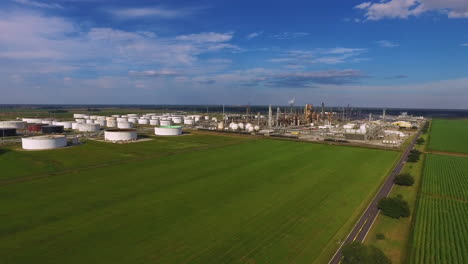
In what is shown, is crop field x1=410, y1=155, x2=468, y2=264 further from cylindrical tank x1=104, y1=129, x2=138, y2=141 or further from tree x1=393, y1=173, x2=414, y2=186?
cylindrical tank x1=104, y1=129, x2=138, y2=141

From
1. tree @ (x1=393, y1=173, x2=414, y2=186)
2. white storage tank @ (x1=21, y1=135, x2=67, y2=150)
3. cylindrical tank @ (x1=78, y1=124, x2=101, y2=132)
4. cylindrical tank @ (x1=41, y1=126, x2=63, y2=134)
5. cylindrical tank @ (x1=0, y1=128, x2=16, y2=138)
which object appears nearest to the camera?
tree @ (x1=393, y1=173, x2=414, y2=186)

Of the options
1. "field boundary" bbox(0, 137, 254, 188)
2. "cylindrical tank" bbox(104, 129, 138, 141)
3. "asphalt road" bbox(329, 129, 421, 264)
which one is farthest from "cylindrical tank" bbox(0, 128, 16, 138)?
"asphalt road" bbox(329, 129, 421, 264)

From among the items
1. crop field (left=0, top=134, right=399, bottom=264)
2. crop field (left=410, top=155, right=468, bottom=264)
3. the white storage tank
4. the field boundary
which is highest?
the white storage tank

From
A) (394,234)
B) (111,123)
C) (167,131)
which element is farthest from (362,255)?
(111,123)

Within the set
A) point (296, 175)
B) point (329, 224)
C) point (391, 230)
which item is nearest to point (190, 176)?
point (296, 175)

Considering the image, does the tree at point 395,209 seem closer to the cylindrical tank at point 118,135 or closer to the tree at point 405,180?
the tree at point 405,180

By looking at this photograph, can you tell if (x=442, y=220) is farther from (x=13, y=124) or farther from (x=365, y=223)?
(x=13, y=124)

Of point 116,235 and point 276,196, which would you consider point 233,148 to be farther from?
point 116,235
